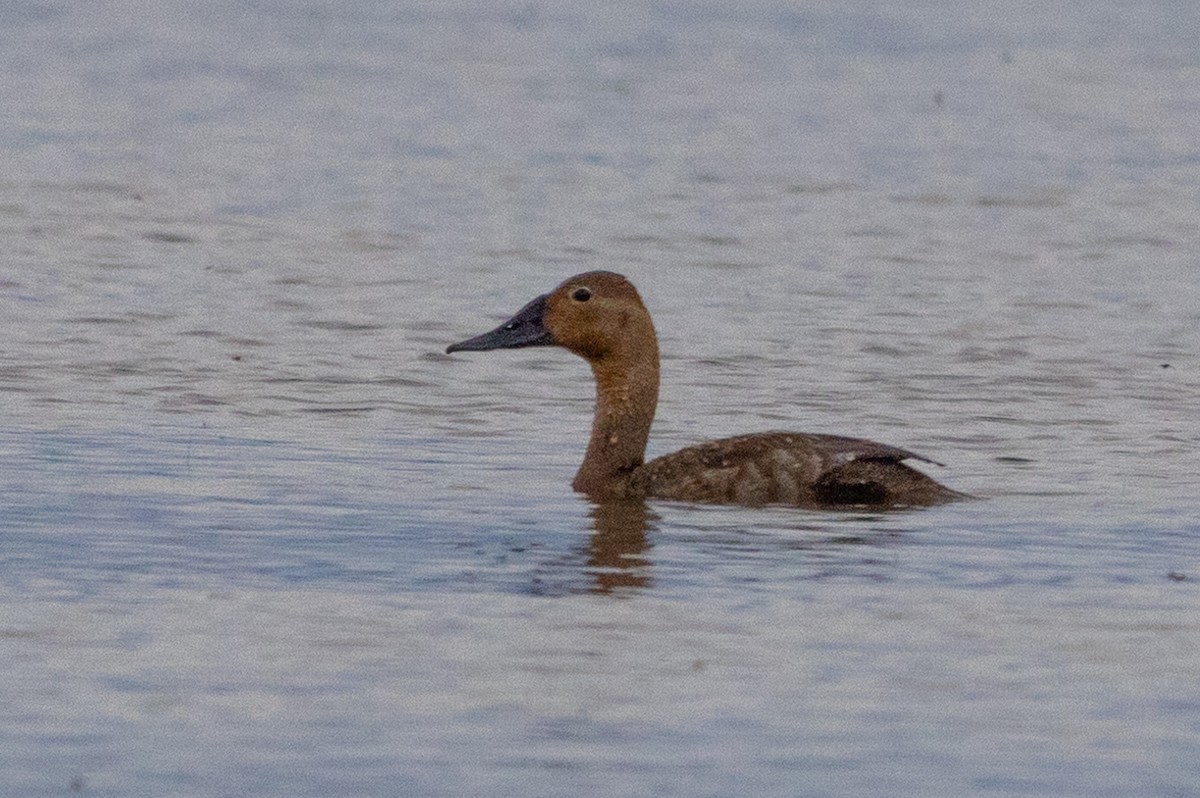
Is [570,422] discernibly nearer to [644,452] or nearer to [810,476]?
[644,452]

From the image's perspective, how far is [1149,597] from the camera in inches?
401

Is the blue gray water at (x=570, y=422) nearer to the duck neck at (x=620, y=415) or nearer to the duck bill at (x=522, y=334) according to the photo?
the duck neck at (x=620, y=415)

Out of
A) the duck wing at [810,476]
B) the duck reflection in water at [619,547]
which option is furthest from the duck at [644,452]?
the duck reflection in water at [619,547]

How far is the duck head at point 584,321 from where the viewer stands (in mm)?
13438

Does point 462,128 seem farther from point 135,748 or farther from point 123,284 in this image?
point 135,748

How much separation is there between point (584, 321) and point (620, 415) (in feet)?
1.51

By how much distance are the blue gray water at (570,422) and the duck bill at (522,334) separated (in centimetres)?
49

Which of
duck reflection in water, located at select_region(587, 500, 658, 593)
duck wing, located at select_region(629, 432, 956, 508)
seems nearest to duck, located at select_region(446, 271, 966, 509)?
duck wing, located at select_region(629, 432, 956, 508)

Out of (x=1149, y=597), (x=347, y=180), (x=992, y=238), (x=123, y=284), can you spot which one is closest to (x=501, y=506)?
(x=1149, y=597)

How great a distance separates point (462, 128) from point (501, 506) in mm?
16375

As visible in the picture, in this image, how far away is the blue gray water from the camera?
8203mm

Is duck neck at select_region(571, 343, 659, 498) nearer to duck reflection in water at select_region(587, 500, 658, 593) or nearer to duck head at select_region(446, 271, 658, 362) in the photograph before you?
duck head at select_region(446, 271, 658, 362)

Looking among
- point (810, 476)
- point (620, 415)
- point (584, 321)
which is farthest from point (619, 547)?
point (584, 321)

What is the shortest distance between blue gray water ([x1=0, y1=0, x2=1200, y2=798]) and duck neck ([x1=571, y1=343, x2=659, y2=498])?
0.23m
